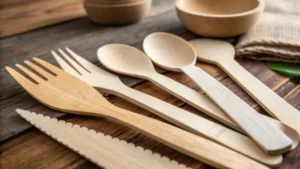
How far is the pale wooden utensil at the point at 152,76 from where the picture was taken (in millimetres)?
384

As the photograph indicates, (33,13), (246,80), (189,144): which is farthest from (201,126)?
(33,13)

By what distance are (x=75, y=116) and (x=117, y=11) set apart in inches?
13.5

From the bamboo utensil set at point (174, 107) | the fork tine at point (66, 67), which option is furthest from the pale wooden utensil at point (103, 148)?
the fork tine at point (66, 67)

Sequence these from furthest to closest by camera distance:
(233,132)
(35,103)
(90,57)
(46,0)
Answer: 1. (46,0)
2. (90,57)
3. (35,103)
4. (233,132)

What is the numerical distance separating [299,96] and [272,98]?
5 cm

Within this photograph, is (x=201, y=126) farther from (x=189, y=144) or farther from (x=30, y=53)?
(x=30, y=53)

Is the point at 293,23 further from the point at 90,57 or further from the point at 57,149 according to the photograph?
the point at 57,149

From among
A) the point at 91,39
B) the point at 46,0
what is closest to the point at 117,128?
the point at 91,39

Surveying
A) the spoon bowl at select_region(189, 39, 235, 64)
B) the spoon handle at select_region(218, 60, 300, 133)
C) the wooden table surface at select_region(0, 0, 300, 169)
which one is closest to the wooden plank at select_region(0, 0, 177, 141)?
the wooden table surface at select_region(0, 0, 300, 169)

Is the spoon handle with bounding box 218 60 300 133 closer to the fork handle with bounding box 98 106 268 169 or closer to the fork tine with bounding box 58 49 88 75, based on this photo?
the fork handle with bounding box 98 106 268 169

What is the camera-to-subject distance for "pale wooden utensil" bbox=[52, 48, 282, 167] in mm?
338

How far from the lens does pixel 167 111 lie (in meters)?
0.40

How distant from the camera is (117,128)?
0.41 meters

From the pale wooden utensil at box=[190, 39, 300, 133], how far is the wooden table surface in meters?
0.01
